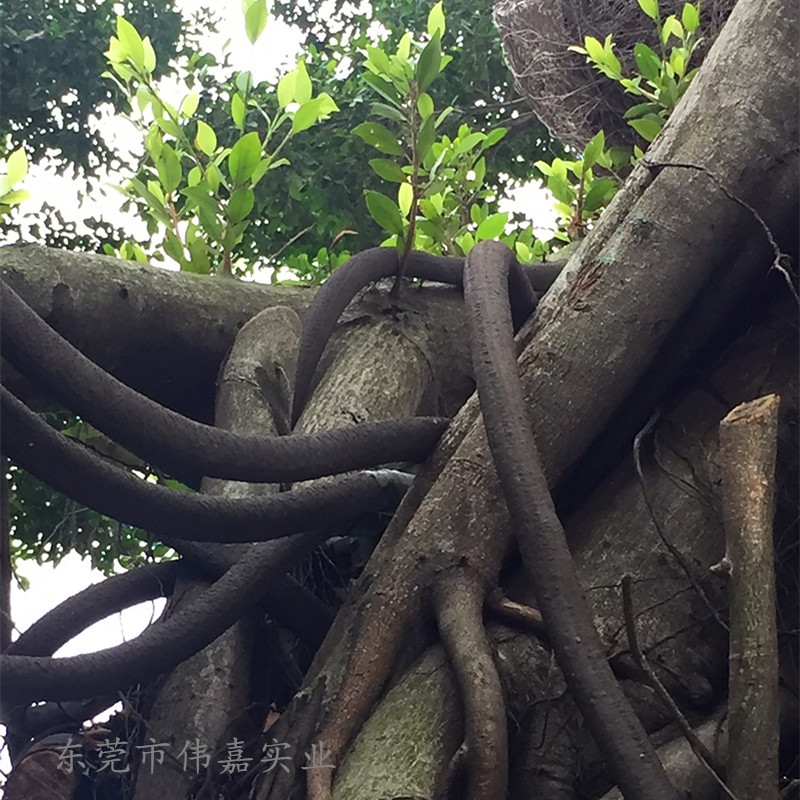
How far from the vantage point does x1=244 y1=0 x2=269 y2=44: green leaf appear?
1.20 metres

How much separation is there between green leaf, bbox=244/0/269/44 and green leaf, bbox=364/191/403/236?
0.29 metres

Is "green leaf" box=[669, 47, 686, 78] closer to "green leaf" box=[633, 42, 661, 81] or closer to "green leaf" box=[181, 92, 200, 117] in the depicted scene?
"green leaf" box=[633, 42, 661, 81]

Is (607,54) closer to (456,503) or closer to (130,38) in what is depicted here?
(130,38)

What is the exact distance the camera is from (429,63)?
3.37 feet

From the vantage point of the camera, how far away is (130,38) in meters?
1.25

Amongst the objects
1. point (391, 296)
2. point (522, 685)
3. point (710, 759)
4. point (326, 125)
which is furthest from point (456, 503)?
point (326, 125)

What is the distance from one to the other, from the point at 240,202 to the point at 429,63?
0.29 meters

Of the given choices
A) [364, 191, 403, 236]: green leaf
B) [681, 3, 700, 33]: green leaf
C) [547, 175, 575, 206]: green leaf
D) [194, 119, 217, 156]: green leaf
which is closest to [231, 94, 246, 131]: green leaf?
[194, 119, 217, 156]: green leaf

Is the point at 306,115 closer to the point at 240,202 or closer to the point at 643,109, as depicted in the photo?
the point at 240,202

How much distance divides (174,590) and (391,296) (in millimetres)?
445

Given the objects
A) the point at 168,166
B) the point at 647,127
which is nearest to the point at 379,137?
the point at 168,166

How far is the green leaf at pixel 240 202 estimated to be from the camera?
46.8 inches

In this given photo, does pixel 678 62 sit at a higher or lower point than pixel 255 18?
lower

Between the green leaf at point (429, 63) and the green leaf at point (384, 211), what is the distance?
0.39ft
